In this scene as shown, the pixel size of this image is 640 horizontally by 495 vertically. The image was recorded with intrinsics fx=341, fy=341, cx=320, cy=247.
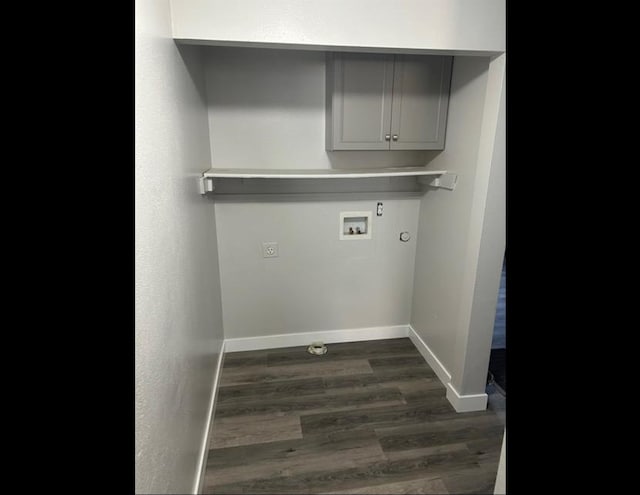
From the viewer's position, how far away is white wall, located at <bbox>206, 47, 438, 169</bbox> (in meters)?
2.17

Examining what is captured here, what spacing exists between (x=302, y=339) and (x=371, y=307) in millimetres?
616

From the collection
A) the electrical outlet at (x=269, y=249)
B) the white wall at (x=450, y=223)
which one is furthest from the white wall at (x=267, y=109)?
the electrical outlet at (x=269, y=249)

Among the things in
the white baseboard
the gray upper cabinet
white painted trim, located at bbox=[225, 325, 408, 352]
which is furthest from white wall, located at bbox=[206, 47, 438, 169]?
the white baseboard

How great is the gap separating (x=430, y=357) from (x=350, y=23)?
7.09 ft

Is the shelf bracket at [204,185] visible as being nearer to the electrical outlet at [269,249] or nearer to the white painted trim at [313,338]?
the electrical outlet at [269,249]

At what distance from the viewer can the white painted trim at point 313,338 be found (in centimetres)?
267

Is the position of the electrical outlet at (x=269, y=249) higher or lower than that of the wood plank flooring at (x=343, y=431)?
higher

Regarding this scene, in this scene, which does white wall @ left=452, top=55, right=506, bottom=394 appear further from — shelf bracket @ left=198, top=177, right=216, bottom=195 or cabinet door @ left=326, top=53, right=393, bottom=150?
shelf bracket @ left=198, top=177, right=216, bottom=195

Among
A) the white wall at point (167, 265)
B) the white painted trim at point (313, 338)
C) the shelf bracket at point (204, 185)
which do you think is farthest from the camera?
the white painted trim at point (313, 338)

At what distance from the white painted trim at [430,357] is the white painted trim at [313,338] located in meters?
0.11

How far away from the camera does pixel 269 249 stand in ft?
8.25
